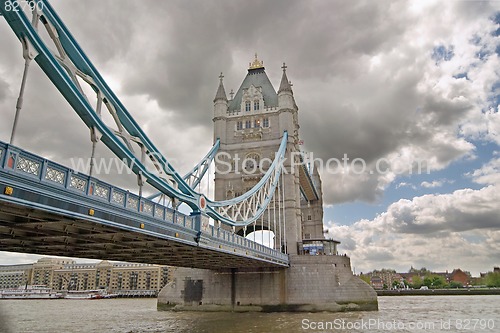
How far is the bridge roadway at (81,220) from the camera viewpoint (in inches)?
378

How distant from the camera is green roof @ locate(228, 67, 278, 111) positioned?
155ft

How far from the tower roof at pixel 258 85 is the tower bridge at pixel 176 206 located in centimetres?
17

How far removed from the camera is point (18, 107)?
9055mm

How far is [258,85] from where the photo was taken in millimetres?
49188

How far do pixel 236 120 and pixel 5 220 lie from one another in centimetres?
3530

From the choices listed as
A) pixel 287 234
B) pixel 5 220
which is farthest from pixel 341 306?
pixel 5 220

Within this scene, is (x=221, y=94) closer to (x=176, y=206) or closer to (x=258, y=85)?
(x=258, y=85)

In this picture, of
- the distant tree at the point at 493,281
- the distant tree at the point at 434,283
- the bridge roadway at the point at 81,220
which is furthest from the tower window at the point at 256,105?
the distant tree at the point at 434,283

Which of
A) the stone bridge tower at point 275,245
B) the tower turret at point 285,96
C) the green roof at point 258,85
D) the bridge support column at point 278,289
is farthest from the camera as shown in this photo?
the green roof at point 258,85

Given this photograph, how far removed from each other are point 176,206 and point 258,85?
112 ft

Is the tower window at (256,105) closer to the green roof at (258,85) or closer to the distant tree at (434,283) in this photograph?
the green roof at (258,85)

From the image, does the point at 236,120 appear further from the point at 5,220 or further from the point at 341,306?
the point at 5,220

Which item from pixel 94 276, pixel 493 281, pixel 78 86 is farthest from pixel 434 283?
pixel 78 86

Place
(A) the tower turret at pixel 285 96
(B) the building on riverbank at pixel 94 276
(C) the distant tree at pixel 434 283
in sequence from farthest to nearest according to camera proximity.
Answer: (B) the building on riverbank at pixel 94 276, (C) the distant tree at pixel 434 283, (A) the tower turret at pixel 285 96
